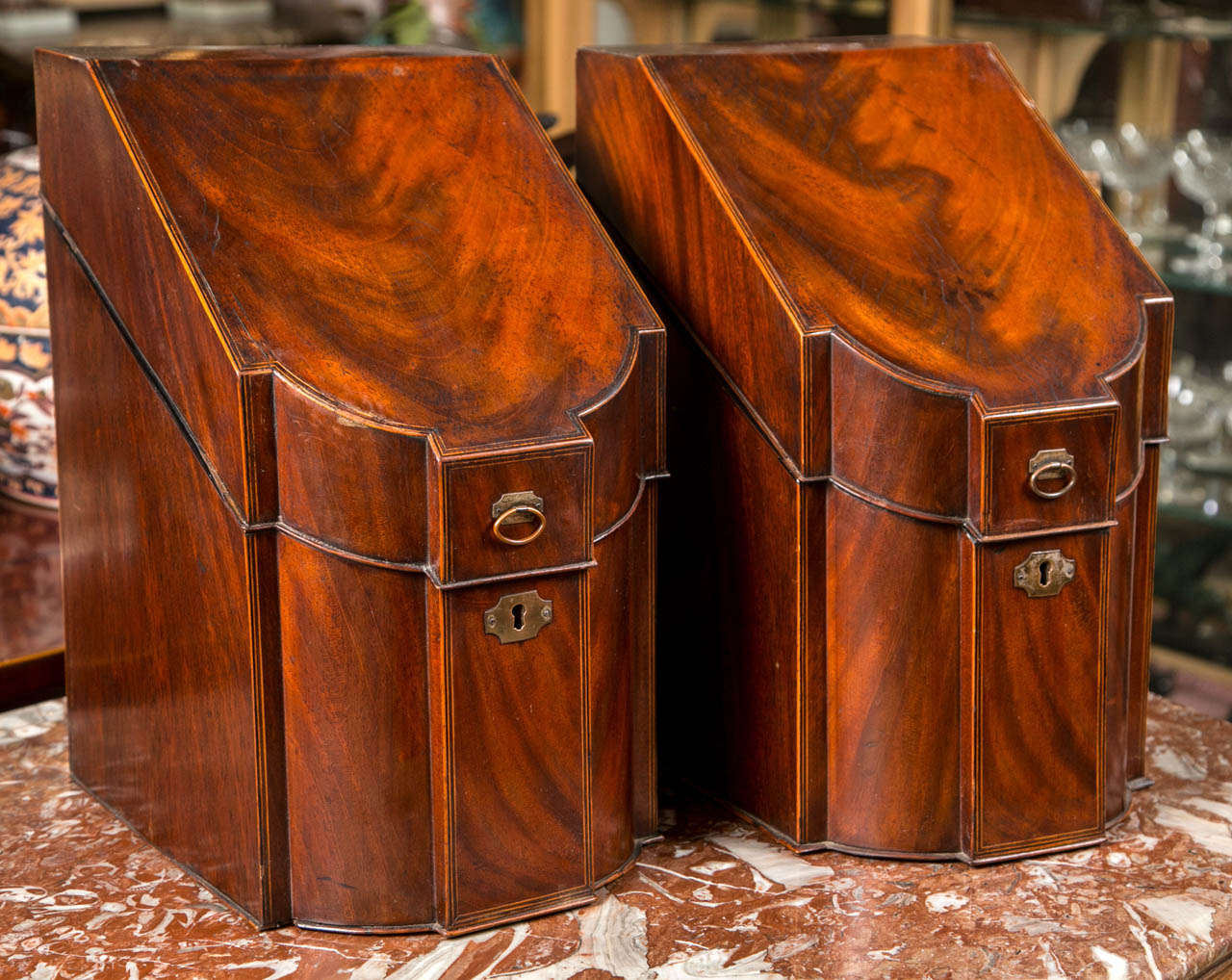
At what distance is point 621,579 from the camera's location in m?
0.94

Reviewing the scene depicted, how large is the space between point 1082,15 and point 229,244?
1.74 metres

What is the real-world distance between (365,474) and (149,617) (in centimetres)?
22

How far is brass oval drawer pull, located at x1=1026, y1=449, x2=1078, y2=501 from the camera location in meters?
0.92

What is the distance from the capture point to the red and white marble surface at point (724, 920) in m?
0.90

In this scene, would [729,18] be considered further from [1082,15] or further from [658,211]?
[658,211]

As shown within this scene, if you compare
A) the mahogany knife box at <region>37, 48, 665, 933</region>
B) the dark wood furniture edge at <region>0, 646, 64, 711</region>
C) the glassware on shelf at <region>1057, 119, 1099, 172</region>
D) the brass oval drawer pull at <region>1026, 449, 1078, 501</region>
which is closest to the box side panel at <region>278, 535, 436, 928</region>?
the mahogany knife box at <region>37, 48, 665, 933</region>

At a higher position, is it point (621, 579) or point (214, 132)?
point (214, 132)

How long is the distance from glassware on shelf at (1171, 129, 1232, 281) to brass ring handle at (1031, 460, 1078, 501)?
138 cm

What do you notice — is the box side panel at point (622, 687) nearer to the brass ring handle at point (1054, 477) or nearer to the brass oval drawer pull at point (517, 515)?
the brass oval drawer pull at point (517, 515)

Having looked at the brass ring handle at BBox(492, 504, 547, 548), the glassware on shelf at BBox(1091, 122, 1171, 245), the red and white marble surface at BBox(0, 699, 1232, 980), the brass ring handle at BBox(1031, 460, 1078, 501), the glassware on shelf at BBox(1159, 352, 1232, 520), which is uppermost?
the glassware on shelf at BBox(1091, 122, 1171, 245)

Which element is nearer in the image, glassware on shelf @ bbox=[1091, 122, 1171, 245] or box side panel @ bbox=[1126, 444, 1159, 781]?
box side panel @ bbox=[1126, 444, 1159, 781]

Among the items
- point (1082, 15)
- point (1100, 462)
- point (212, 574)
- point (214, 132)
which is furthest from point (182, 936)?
point (1082, 15)

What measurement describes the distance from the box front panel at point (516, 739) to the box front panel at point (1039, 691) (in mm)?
236

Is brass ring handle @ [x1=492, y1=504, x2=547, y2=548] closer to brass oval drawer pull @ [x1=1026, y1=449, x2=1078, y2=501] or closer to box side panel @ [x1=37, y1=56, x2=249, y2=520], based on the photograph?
box side panel @ [x1=37, y1=56, x2=249, y2=520]
